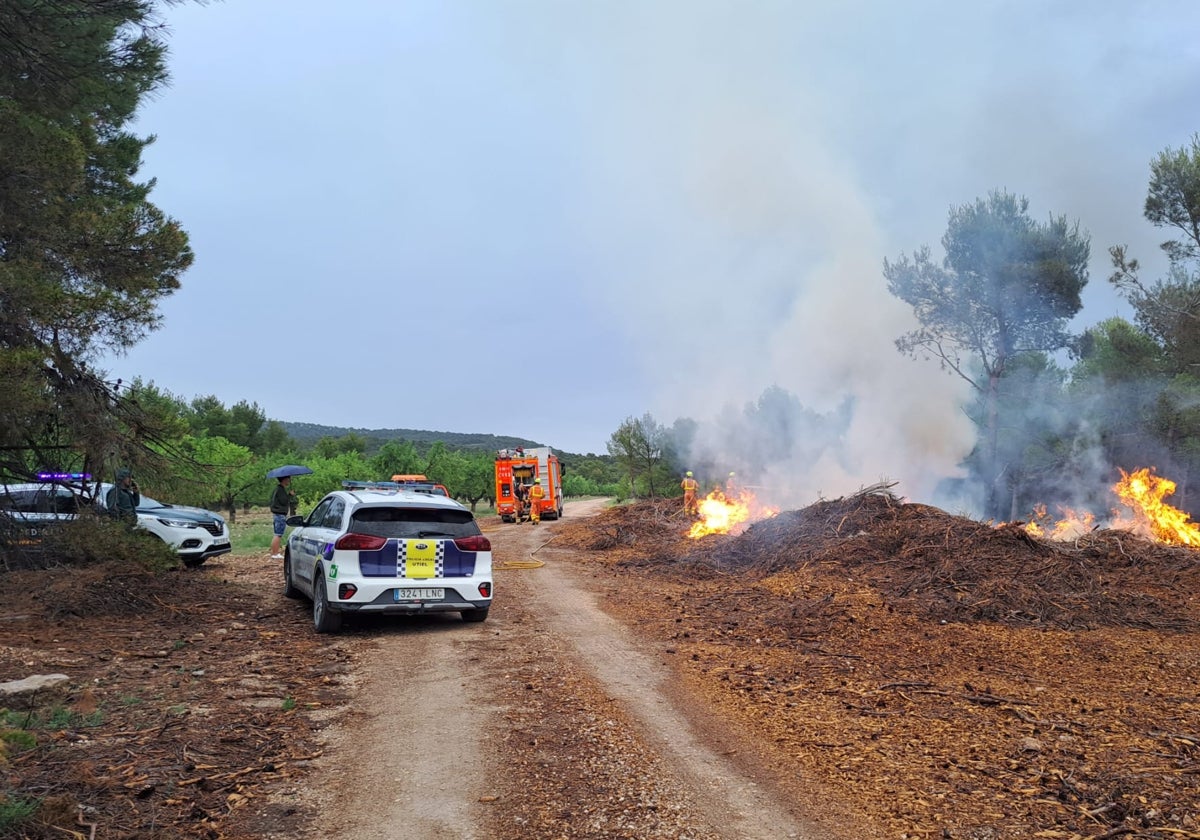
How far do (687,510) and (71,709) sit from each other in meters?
20.7

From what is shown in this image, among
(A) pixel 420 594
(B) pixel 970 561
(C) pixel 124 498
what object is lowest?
(A) pixel 420 594

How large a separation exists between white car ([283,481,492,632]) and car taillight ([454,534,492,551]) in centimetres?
1

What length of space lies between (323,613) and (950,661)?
7238 millimetres

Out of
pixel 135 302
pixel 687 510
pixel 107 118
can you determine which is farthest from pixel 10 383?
pixel 687 510

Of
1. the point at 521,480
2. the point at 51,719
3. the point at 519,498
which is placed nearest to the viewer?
the point at 51,719

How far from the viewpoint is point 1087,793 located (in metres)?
4.38

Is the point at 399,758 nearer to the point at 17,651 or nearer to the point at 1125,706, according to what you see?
the point at 17,651

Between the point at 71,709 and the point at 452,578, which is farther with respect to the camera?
the point at 452,578

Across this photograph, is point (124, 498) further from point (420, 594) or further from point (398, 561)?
point (420, 594)

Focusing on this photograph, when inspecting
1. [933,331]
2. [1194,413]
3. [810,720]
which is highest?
[933,331]

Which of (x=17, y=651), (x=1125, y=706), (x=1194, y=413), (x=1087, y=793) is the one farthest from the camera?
(x=1194, y=413)

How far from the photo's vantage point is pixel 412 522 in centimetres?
929

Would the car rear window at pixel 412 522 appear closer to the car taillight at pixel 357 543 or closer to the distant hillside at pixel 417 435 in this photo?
the car taillight at pixel 357 543

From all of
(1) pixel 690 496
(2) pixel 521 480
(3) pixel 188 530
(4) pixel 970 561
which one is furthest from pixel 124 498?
(2) pixel 521 480
